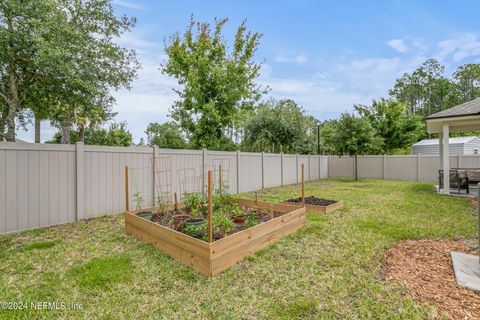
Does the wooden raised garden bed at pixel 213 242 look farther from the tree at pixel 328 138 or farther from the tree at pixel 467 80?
the tree at pixel 467 80

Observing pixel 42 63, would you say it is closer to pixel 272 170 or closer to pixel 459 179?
pixel 272 170

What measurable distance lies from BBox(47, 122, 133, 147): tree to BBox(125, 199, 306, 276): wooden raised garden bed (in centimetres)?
1436

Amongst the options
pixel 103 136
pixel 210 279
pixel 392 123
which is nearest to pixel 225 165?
pixel 210 279

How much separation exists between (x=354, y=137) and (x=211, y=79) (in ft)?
27.7

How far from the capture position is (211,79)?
934 centimetres

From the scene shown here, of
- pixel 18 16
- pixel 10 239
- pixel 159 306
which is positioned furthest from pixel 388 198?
pixel 18 16

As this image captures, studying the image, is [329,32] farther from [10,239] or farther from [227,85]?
[10,239]

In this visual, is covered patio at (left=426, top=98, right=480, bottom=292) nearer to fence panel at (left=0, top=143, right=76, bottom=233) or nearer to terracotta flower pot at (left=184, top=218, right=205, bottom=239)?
terracotta flower pot at (left=184, top=218, right=205, bottom=239)

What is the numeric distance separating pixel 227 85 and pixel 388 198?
6925 millimetres

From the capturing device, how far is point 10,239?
12.4 feet

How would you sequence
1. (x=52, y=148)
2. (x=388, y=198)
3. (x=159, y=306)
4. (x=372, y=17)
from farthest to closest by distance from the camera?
(x=372, y=17) < (x=388, y=198) < (x=52, y=148) < (x=159, y=306)

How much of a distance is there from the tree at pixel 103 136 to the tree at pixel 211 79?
9269 millimetres

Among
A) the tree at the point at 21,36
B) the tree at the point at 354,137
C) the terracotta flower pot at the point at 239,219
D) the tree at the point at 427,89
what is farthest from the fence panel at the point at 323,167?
the tree at the point at 427,89

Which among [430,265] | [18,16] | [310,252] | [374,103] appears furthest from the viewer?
[374,103]
